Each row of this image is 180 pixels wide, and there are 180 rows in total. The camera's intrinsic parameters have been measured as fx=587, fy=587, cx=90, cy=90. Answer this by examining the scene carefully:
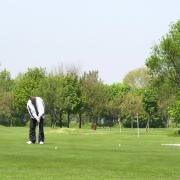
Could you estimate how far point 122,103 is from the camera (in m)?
122

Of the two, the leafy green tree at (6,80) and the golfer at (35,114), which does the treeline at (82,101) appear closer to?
the leafy green tree at (6,80)

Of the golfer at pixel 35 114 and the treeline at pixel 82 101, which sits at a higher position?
the treeline at pixel 82 101

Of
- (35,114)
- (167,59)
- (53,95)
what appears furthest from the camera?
(53,95)

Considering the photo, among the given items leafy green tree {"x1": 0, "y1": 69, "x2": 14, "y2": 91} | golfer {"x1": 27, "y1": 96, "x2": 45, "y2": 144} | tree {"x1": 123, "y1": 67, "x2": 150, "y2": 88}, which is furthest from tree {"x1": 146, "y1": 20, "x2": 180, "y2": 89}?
tree {"x1": 123, "y1": 67, "x2": 150, "y2": 88}

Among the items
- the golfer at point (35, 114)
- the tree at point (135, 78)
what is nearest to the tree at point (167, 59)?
the golfer at point (35, 114)

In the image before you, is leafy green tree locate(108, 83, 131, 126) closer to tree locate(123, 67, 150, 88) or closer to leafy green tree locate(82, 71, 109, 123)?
leafy green tree locate(82, 71, 109, 123)

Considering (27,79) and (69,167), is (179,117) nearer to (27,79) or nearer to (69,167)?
(27,79)

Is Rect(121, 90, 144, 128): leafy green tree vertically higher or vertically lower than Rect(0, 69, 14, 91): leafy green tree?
lower

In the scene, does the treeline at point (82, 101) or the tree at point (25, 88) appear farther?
the tree at point (25, 88)

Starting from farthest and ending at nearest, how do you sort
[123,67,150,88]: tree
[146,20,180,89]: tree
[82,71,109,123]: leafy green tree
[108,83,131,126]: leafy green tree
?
[123,67,150,88]: tree
[108,83,131,126]: leafy green tree
[82,71,109,123]: leafy green tree
[146,20,180,89]: tree

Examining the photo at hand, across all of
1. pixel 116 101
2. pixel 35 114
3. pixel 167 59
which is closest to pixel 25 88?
pixel 116 101

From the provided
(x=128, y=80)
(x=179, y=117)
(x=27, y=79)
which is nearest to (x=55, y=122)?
→ (x=27, y=79)

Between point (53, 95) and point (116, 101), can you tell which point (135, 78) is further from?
point (53, 95)

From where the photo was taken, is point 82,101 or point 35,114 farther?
point 82,101
